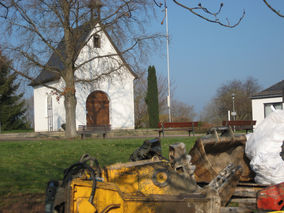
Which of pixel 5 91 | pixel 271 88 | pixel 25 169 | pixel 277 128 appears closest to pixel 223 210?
pixel 277 128

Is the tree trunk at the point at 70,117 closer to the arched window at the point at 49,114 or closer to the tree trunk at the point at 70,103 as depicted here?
the tree trunk at the point at 70,103

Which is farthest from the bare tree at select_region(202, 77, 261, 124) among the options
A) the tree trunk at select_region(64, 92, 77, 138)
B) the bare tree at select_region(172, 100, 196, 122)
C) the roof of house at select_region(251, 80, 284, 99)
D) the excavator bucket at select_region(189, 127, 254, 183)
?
the excavator bucket at select_region(189, 127, 254, 183)

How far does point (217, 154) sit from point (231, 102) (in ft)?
161

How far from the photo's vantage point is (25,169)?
8539 millimetres

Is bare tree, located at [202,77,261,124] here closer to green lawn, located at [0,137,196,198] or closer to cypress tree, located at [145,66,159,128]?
cypress tree, located at [145,66,159,128]

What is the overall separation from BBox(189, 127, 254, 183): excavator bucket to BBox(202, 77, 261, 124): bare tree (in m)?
42.0

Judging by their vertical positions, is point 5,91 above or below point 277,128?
above

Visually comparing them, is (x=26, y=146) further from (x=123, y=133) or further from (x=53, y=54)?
(x=123, y=133)

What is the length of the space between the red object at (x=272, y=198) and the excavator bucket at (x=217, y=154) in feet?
4.10

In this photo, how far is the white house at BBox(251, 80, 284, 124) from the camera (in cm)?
2917

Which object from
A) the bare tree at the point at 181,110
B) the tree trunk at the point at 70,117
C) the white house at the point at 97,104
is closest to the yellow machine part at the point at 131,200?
the tree trunk at the point at 70,117

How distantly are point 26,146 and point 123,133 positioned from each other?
14227mm

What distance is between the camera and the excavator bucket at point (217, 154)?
553cm

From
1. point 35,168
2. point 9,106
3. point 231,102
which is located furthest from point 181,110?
point 35,168
